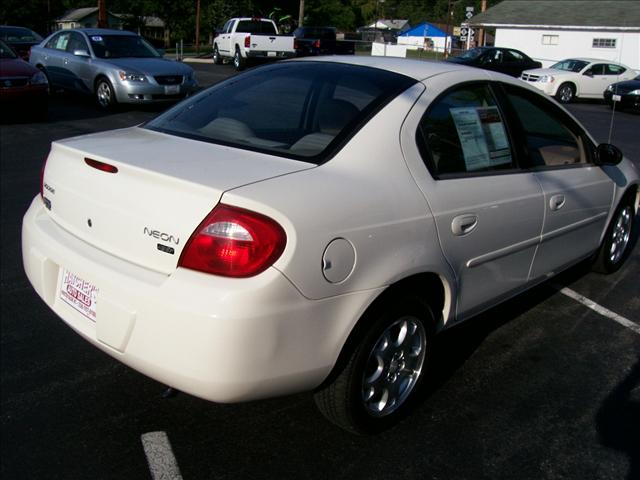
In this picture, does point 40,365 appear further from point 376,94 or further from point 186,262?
point 376,94

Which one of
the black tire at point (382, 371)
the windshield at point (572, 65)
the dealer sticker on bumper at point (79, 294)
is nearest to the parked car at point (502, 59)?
the windshield at point (572, 65)

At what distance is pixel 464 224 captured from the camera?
316cm

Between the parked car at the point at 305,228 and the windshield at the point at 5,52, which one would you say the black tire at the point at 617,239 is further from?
the windshield at the point at 5,52

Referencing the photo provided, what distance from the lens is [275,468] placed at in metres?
2.80

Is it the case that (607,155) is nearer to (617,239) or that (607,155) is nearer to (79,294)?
(617,239)

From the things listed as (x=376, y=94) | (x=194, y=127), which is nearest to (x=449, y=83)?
(x=376, y=94)

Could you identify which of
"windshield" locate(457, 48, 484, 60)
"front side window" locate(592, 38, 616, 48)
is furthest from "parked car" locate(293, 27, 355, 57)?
"front side window" locate(592, 38, 616, 48)

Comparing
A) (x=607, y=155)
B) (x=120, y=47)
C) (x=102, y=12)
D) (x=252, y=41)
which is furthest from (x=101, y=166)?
(x=102, y=12)

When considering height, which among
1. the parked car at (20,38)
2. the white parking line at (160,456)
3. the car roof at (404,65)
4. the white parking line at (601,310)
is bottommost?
the white parking line at (160,456)

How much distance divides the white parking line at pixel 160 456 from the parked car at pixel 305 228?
1.43 feet

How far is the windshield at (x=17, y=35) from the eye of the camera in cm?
1967

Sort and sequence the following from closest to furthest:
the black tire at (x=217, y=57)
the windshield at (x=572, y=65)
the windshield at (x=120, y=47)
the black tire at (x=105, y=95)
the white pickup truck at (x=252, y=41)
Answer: the black tire at (x=105, y=95) → the windshield at (x=120, y=47) → the windshield at (x=572, y=65) → the white pickup truck at (x=252, y=41) → the black tire at (x=217, y=57)

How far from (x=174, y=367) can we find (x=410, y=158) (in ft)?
4.45

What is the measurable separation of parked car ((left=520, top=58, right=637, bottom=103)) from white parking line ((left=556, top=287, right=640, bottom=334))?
19.2m
